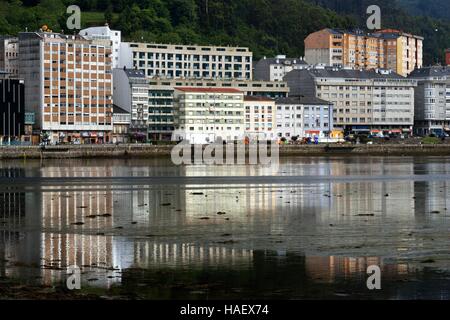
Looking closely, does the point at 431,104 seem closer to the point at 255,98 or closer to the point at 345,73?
the point at 345,73

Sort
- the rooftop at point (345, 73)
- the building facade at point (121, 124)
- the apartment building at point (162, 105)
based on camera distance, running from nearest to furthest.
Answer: the building facade at point (121, 124)
the apartment building at point (162, 105)
the rooftop at point (345, 73)

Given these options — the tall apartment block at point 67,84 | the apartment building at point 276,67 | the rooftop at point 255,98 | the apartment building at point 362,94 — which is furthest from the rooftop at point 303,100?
the tall apartment block at point 67,84

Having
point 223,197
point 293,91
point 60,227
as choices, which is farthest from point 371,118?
point 60,227

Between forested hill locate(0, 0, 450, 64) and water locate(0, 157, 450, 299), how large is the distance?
338 ft

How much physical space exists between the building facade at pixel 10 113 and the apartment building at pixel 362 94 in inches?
1810

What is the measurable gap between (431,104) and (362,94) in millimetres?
13741

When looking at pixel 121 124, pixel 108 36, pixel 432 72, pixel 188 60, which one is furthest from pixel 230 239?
pixel 432 72

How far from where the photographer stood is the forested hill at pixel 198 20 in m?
156

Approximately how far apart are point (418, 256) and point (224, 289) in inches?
252

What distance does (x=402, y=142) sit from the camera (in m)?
128

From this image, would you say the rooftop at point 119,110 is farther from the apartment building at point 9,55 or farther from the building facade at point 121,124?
the apartment building at point 9,55

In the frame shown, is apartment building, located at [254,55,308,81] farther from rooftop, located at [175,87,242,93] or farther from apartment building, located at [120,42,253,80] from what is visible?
rooftop, located at [175,87,242,93]

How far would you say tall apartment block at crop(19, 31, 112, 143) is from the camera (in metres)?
118

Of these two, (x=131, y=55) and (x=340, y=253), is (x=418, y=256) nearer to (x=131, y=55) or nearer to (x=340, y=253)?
(x=340, y=253)
